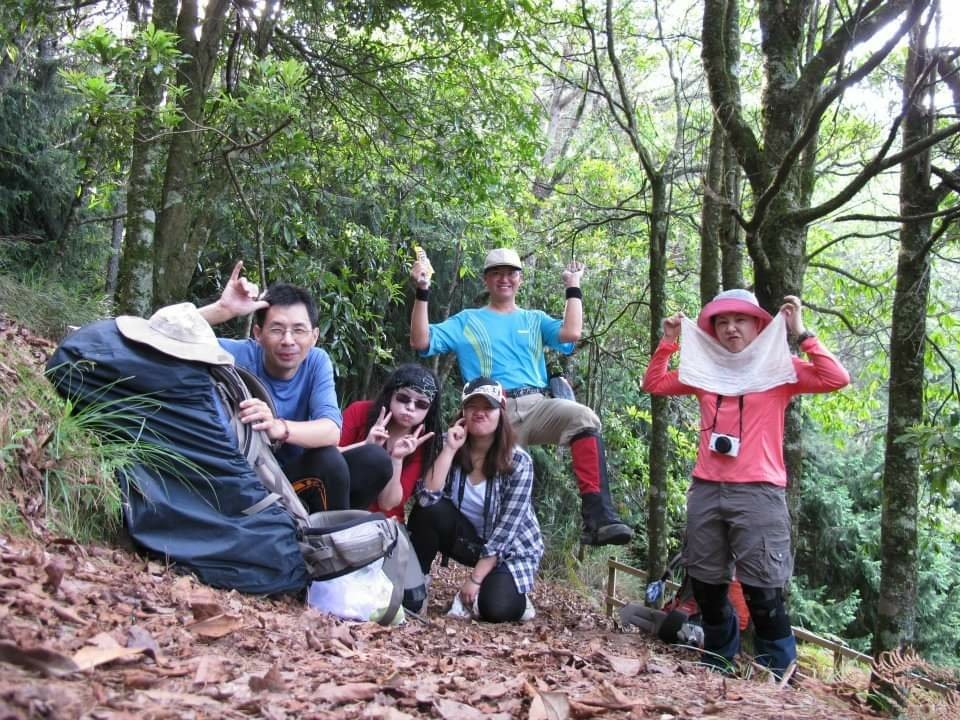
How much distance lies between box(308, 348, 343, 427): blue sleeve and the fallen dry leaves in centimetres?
103

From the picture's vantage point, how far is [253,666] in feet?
7.98

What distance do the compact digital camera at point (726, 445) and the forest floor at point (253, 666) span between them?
1.13 m

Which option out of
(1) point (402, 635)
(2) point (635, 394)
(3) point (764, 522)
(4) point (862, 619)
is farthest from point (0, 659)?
(4) point (862, 619)

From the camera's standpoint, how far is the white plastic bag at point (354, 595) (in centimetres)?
362

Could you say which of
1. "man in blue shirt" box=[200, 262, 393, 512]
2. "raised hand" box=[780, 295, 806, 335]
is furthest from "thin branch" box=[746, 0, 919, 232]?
"man in blue shirt" box=[200, 262, 393, 512]

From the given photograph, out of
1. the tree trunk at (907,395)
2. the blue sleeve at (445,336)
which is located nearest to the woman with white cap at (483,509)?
the blue sleeve at (445,336)

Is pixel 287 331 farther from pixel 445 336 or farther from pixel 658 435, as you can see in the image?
pixel 658 435

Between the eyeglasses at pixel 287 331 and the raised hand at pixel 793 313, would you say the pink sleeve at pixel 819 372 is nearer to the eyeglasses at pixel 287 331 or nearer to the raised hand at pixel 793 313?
the raised hand at pixel 793 313

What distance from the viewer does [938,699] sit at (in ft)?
11.4

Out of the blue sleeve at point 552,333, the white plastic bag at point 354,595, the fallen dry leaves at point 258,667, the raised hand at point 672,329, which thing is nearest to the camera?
the fallen dry leaves at point 258,667

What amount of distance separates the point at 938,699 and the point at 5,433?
13.1 ft

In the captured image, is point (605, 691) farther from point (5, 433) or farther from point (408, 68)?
point (408, 68)

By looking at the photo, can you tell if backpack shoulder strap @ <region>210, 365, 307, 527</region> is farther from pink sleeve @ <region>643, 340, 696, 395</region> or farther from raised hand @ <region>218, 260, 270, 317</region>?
pink sleeve @ <region>643, 340, 696, 395</region>

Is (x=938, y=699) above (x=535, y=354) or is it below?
below
